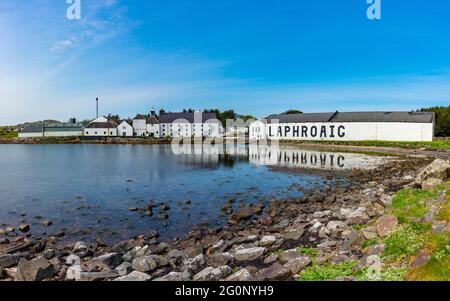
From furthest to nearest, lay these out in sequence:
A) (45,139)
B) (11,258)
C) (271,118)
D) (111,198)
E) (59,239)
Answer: (45,139)
(271,118)
(111,198)
(59,239)
(11,258)

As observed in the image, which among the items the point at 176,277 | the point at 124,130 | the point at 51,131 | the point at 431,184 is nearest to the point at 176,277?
the point at 176,277

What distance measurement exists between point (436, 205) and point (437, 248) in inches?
143

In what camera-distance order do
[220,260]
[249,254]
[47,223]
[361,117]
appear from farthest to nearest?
[361,117] → [47,223] → [249,254] → [220,260]

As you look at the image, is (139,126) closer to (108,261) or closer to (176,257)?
(108,261)

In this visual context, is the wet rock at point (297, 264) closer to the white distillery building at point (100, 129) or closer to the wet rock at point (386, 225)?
the wet rock at point (386, 225)

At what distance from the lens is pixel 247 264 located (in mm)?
10516

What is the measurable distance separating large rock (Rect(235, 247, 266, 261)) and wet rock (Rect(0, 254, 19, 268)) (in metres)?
7.90

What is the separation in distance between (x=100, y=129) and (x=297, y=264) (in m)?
131

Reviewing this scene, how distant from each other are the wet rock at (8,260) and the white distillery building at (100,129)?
123m

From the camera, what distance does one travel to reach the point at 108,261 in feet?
37.5

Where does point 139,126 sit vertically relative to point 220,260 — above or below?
above

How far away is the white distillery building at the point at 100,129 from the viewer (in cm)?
12888
